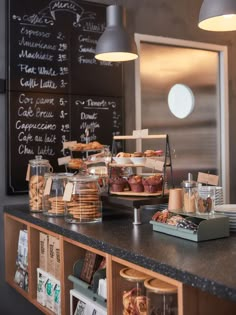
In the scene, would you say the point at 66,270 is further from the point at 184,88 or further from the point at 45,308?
the point at 184,88

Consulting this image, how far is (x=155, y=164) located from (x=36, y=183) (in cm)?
79

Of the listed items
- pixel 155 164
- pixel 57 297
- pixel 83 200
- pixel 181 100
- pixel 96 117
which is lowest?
pixel 57 297

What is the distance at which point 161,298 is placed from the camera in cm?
142

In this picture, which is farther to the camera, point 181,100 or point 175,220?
point 181,100

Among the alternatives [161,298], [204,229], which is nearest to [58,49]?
[204,229]

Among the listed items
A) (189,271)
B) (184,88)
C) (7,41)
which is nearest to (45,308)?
(189,271)

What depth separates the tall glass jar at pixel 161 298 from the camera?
1.39m

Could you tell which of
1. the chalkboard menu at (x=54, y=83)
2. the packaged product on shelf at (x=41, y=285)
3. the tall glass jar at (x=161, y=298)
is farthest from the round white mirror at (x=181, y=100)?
the tall glass jar at (x=161, y=298)

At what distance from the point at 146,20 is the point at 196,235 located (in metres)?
2.27

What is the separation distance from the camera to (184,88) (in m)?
3.69

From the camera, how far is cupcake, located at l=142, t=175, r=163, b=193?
6.47ft

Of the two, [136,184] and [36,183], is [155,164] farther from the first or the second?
[36,183]

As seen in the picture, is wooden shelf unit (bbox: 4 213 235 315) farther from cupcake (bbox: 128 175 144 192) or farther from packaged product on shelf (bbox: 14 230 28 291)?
cupcake (bbox: 128 175 144 192)

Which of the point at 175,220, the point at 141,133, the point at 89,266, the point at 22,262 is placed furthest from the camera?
the point at 22,262
